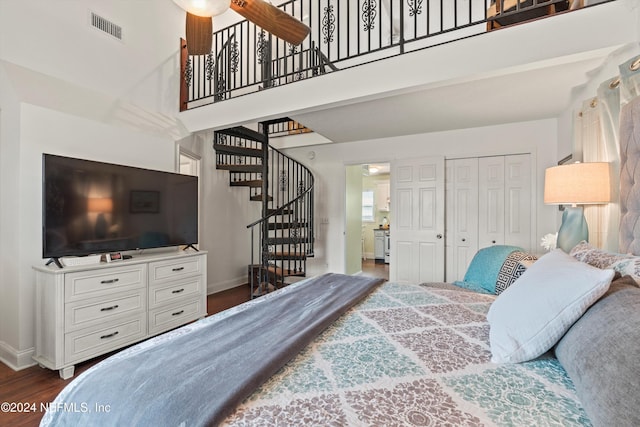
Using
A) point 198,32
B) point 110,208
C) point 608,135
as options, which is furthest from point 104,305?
point 608,135

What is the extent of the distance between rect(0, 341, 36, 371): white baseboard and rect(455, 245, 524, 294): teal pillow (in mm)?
3743

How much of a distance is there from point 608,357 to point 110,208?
127 inches

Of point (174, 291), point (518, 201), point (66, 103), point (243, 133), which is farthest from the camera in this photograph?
point (243, 133)

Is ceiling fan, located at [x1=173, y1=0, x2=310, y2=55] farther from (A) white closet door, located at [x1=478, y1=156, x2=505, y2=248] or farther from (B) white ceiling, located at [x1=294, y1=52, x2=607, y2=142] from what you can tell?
(A) white closet door, located at [x1=478, y1=156, x2=505, y2=248]

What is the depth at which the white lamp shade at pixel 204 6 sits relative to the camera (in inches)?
60.3

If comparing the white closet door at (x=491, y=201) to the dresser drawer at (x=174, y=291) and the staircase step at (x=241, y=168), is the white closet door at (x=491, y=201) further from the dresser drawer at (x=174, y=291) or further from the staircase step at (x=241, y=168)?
the dresser drawer at (x=174, y=291)

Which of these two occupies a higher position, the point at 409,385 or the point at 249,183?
the point at 249,183

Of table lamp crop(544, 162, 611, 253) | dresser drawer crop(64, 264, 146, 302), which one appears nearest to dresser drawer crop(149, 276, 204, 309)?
dresser drawer crop(64, 264, 146, 302)

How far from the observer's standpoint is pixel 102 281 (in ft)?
7.86

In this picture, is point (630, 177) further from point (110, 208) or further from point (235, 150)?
point (235, 150)

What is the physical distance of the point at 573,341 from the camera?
902 millimetres

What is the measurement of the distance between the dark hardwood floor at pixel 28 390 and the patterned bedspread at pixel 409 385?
6.29 feet

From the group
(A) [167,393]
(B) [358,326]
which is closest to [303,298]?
(B) [358,326]

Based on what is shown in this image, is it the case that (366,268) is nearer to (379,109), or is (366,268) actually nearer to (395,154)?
(395,154)
